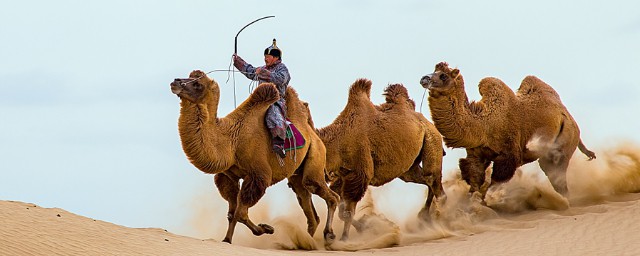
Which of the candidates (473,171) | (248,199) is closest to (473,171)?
(473,171)

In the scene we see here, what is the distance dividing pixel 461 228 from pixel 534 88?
2603 mm

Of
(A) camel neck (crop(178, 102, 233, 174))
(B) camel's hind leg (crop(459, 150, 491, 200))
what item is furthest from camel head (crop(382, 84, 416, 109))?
(A) camel neck (crop(178, 102, 233, 174))

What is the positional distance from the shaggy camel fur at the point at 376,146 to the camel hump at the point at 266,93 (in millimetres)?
1563

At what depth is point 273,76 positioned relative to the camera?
1506 cm

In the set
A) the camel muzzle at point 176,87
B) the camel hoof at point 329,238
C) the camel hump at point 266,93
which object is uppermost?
the camel hump at point 266,93

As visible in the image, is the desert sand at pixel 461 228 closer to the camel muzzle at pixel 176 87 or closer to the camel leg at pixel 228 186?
the camel leg at pixel 228 186

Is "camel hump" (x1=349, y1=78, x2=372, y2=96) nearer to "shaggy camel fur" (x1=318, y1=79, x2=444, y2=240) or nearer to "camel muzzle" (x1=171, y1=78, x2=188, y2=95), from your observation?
"shaggy camel fur" (x1=318, y1=79, x2=444, y2=240)

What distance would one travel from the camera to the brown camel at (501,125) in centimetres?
1711

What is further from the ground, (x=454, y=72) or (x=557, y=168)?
(x=454, y=72)

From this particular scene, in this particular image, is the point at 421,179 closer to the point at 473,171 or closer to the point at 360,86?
the point at 473,171

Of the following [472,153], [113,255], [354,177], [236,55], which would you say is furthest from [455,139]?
[113,255]

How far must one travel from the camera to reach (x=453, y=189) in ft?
60.6

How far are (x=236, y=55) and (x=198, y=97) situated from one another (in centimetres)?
130

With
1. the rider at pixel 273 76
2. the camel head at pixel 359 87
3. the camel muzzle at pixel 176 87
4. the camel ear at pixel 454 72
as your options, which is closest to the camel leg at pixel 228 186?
the rider at pixel 273 76
